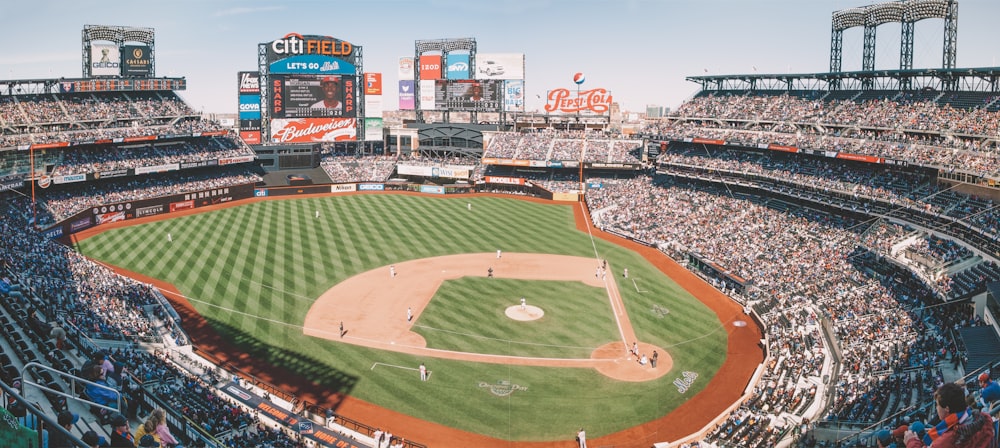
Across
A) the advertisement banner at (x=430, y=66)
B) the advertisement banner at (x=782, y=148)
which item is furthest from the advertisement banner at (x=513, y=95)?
the advertisement banner at (x=782, y=148)

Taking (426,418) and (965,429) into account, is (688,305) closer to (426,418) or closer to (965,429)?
(426,418)

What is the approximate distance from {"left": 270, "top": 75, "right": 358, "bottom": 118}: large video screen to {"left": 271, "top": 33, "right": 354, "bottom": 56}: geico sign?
2675 mm

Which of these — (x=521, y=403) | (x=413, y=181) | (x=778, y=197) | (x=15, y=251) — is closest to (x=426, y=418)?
(x=521, y=403)

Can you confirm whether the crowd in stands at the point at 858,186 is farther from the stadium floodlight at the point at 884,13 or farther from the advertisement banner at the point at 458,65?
the advertisement banner at the point at 458,65

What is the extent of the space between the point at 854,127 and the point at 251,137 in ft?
200

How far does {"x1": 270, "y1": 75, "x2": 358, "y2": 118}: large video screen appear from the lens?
7131 centimetres

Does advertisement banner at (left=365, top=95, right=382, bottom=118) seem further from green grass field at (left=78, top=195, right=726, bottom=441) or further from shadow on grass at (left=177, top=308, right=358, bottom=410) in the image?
shadow on grass at (left=177, top=308, right=358, bottom=410)

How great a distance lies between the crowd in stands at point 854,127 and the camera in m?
39.2

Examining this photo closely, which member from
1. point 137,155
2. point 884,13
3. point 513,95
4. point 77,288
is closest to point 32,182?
point 137,155

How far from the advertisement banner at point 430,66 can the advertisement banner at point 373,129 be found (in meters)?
8.03

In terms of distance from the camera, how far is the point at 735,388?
1048 inches

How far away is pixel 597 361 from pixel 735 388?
587 cm

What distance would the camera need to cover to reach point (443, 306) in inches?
1369

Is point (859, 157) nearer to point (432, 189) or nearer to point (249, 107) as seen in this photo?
point (432, 189)
